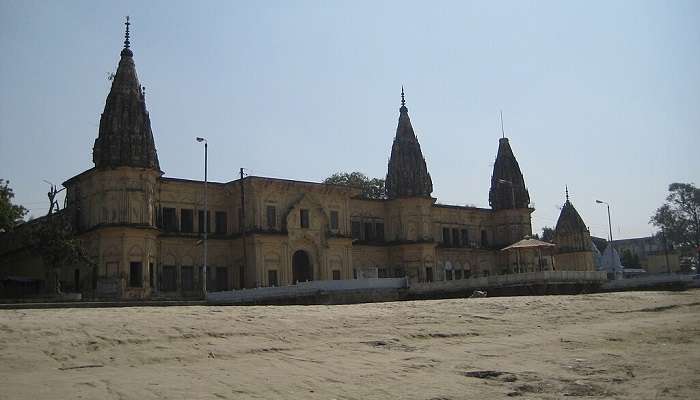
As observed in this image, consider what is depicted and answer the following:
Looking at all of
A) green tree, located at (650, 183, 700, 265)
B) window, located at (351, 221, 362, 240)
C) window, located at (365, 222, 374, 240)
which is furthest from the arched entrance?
green tree, located at (650, 183, 700, 265)

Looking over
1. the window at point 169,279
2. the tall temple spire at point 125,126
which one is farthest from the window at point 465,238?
the tall temple spire at point 125,126

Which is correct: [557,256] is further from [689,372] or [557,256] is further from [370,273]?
[689,372]

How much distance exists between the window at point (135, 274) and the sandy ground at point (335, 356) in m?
24.2

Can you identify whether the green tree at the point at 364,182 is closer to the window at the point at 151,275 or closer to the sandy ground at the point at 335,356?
the window at the point at 151,275

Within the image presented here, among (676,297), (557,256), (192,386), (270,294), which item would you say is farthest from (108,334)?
(557,256)

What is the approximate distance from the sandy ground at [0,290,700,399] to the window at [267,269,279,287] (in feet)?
91.8

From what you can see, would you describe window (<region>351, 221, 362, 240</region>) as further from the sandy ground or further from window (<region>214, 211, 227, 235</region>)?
the sandy ground

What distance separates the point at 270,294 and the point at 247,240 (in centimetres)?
1287

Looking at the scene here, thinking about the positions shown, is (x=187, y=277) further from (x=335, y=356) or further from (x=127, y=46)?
(x=335, y=356)

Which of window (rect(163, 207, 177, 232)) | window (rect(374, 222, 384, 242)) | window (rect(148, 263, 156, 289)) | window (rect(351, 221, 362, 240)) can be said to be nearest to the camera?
window (rect(148, 263, 156, 289))

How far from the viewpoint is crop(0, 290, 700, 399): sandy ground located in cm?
1164

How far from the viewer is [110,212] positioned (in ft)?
143

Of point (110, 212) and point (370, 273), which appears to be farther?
point (370, 273)

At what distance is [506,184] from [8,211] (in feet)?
151
